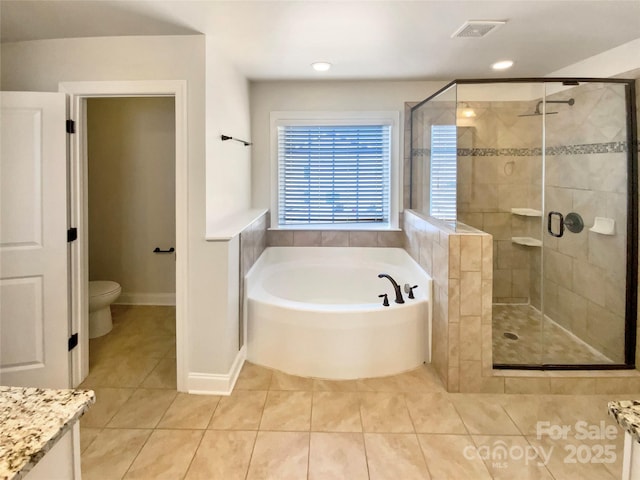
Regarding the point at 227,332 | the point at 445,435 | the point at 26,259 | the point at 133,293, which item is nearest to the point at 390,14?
the point at 227,332

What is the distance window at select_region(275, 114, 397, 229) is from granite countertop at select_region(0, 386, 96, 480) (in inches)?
122

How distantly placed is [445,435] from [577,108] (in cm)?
252

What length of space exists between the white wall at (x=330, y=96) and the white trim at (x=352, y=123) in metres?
0.04

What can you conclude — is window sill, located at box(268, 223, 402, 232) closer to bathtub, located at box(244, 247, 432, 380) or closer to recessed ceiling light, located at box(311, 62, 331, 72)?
bathtub, located at box(244, 247, 432, 380)

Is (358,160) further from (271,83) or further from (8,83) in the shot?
(8,83)

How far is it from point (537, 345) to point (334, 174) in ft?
7.61

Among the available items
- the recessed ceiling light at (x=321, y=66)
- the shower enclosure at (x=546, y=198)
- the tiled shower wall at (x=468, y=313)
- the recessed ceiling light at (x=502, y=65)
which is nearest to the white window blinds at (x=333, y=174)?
the shower enclosure at (x=546, y=198)

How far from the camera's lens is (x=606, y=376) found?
2.46 metres

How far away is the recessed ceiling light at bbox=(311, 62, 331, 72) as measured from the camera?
3.05 m

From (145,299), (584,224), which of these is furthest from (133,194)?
(584,224)

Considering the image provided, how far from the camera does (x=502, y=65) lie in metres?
3.09

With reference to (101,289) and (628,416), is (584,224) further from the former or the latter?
(101,289)

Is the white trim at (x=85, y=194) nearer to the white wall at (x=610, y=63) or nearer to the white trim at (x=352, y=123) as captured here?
the white trim at (x=352, y=123)

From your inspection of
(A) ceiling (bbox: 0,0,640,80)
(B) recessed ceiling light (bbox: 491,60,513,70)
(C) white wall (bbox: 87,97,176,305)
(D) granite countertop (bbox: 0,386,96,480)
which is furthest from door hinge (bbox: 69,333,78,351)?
(B) recessed ceiling light (bbox: 491,60,513,70)
